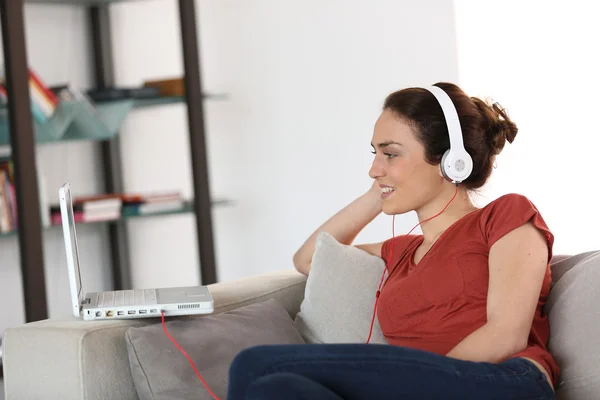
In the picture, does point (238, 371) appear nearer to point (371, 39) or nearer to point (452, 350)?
point (452, 350)

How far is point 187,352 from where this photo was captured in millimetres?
1915

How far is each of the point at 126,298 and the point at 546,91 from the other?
187cm

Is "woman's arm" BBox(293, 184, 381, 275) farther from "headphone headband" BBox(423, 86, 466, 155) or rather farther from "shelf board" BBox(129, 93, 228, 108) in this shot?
"shelf board" BBox(129, 93, 228, 108)

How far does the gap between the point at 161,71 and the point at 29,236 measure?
4.32 feet

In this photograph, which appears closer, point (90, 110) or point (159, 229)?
point (90, 110)

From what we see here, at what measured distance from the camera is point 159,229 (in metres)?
4.21

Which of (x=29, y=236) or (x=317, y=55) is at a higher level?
(x=317, y=55)

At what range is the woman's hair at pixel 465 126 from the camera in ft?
6.72

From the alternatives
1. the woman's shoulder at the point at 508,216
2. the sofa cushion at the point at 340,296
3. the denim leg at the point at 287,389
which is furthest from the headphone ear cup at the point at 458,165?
the denim leg at the point at 287,389

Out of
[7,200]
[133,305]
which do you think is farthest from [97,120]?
[133,305]

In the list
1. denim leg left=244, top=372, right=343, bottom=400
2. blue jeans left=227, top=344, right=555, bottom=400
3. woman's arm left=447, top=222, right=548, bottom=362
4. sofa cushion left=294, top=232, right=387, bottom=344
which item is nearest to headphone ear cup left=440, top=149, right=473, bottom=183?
woman's arm left=447, top=222, right=548, bottom=362

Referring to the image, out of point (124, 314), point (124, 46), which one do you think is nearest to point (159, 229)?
point (124, 46)

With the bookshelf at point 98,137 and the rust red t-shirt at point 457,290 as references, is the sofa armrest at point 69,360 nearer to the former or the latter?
the rust red t-shirt at point 457,290

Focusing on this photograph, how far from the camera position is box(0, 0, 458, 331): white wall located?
11.7 feet
